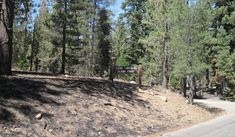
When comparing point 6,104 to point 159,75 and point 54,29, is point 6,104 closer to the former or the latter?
point 159,75

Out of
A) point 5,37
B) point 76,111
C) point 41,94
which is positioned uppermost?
point 5,37

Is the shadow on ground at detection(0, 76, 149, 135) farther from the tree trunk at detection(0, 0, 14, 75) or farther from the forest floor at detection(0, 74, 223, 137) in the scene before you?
the tree trunk at detection(0, 0, 14, 75)

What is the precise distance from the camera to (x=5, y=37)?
45.4ft

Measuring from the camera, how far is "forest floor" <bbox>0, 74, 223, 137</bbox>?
1059 centimetres

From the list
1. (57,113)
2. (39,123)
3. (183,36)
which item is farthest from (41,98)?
(183,36)

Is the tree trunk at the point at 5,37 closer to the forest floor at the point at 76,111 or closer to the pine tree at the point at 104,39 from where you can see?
the forest floor at the point at 76,111

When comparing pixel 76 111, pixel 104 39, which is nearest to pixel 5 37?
pixel 76 111

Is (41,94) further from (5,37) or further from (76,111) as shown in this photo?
(5,37)

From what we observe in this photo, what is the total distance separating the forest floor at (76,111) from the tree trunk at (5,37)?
53 centimetres

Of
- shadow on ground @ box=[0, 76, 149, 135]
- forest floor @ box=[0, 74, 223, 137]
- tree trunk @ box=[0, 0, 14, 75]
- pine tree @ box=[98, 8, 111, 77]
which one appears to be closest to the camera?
forest floor @ box=[0, 74, 223, 137]

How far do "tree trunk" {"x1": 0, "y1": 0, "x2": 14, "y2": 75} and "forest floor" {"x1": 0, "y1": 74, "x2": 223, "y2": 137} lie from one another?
1.75 ft

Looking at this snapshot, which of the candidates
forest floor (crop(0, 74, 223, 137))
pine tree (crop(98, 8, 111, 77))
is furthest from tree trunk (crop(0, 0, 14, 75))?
pine tree (crop(98, 8, 111, 77))

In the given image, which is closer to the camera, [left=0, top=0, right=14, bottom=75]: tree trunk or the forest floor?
the forest floor

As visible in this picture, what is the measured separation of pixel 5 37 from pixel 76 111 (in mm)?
3655
